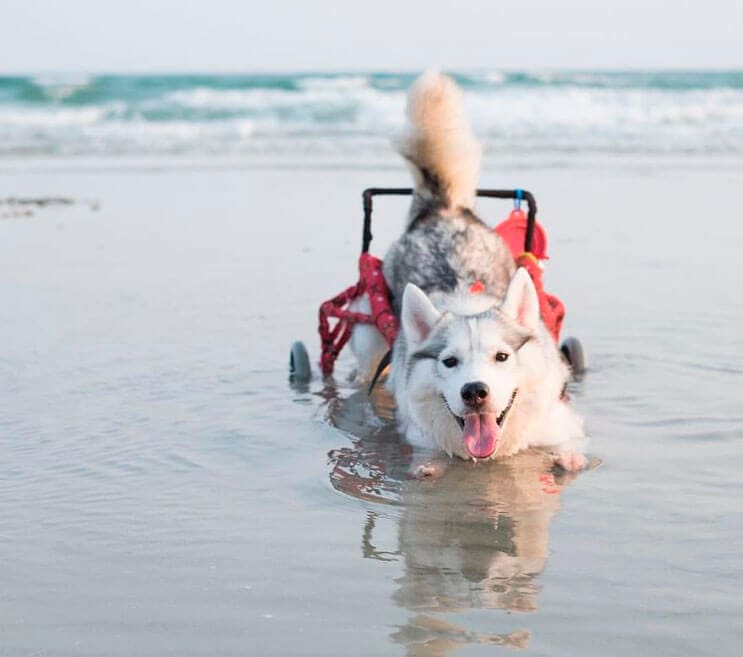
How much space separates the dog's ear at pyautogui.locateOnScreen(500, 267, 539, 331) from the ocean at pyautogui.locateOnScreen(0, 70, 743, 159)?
13.7 meters

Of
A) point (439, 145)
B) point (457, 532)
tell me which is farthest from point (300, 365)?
point (457, 532)

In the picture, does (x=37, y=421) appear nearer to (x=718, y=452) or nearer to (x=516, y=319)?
(x=516, y=319)

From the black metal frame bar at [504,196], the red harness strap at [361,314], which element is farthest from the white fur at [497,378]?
the black metal frame bar at [504,196]

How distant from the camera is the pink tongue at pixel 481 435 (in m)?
4.71

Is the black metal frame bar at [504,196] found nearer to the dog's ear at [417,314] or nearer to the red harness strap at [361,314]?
the red harness strap at [361,314]

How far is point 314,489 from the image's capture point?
449 centimetres

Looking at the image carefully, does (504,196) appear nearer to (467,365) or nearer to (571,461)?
(467,365)

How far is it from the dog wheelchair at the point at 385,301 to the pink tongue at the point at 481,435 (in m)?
1.16

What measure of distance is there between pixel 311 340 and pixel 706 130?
2066cm

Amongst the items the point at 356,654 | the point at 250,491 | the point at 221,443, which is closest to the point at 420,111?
the point at 221,443

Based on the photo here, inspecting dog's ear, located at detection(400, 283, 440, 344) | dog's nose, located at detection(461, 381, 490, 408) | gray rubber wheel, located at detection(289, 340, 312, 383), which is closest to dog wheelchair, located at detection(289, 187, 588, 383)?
gray rubber wheel, located at detection(289, 340, 312, 383)

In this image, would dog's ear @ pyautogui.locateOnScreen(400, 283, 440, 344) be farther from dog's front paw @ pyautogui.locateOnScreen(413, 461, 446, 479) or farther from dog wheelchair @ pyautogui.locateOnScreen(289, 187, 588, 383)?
dog wheelchair @ pyautogui.locateOnScreen(289, 187, 588, 383)

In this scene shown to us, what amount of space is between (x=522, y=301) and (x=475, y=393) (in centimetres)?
63

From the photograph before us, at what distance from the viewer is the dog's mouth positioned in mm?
4707
